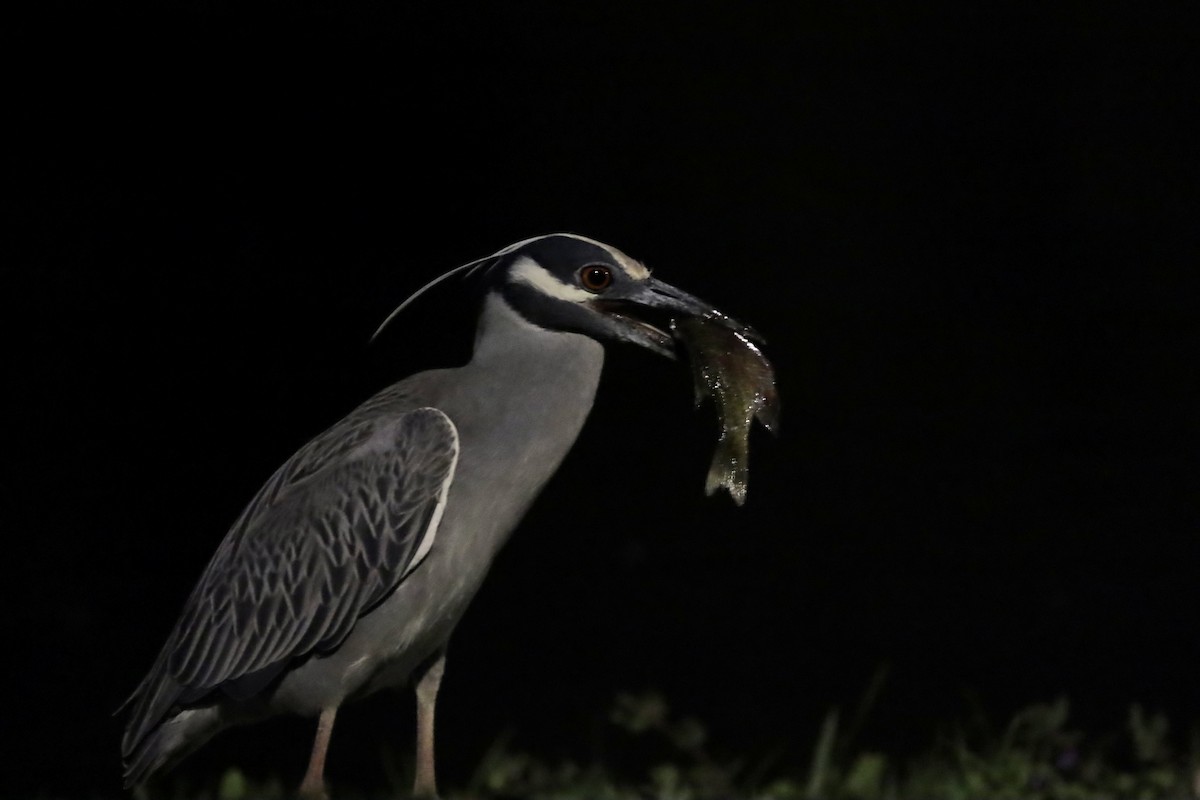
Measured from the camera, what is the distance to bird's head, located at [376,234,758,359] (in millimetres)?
5641

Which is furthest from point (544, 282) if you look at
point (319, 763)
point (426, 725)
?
point (319, 763)

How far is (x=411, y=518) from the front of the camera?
567 cm

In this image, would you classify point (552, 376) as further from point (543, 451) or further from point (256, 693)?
point (256, 693)

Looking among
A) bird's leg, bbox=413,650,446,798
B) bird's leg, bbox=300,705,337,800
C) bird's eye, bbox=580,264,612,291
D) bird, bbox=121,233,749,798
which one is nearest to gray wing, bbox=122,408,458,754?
bird, bbox=121,233,749,798

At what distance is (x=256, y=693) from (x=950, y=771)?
73.6 inches

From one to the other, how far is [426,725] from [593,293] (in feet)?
4.02

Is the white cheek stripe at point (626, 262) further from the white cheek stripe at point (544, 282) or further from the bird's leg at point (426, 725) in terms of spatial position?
the bird's leg at point (426, 725)

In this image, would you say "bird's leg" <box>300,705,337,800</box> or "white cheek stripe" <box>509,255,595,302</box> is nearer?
"bird's leg" <box>300,705,337,800</box>

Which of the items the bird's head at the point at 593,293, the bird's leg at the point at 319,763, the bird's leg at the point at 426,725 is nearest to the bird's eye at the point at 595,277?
the bird's head at the point at 593,293

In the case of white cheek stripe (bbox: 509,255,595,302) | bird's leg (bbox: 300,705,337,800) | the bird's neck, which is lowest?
bird's leg (bbox: 300,705,337,800)

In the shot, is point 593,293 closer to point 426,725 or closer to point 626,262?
point 626,262

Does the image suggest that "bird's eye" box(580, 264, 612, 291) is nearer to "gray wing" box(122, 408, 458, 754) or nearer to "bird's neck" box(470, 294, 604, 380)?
"bird's neck" box(470, 294, 604, 380)

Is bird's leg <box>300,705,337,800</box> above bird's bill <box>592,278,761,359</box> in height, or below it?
below

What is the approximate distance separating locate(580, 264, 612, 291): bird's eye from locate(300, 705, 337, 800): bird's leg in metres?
1.26
